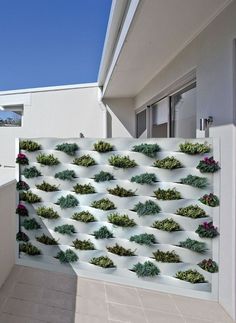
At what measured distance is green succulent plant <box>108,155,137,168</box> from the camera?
2.95 meters

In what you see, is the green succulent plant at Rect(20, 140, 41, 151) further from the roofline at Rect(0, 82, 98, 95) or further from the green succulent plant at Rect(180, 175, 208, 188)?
the roofline at Rect(0, 82, 98, 95)

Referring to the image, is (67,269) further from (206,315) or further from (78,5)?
(78,5)

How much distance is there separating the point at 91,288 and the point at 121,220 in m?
0.81

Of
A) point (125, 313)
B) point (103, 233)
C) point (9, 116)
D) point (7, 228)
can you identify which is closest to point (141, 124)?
point (103, 233)

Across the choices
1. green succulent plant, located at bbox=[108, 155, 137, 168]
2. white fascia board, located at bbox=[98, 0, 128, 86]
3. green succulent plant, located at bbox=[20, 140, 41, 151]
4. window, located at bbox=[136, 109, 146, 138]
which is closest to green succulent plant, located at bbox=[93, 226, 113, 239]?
green succulent plant, located at bbox=[108, 155, 137, 168]

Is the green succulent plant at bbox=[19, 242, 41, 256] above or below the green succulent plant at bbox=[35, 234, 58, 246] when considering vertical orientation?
below

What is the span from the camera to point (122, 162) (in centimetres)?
295

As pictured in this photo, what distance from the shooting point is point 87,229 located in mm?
3080

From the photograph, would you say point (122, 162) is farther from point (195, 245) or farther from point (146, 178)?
point (195, 245)

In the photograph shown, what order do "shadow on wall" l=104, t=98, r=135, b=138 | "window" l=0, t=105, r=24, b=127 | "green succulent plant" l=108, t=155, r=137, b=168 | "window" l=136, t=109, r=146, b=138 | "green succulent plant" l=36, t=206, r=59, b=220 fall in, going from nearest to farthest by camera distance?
"green succulent plant" l=108, t=155, r=137, b=168 < "green succulent plant" l=36, t=206, r=59, b=220 < "window" l=136, t=109, r=146, b=138 < "shadow on wall" l=104, t=98, r=135, b=138 < "window" l=0, t=105, r=24, b=127

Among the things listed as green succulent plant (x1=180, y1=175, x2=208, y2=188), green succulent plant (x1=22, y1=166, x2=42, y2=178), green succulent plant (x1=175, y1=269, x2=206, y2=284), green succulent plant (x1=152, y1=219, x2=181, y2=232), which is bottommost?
green succulent plant (x1=175, y1=269, x2=206, y2=284)

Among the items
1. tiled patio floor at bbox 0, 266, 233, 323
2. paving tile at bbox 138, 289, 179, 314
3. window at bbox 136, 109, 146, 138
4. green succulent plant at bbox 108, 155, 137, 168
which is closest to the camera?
tiled patio floor at bbox 0, 266, 233, 323

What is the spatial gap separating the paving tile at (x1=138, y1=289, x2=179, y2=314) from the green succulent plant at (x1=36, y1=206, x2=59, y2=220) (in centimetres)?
133

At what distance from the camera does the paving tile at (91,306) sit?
237 centimetres
